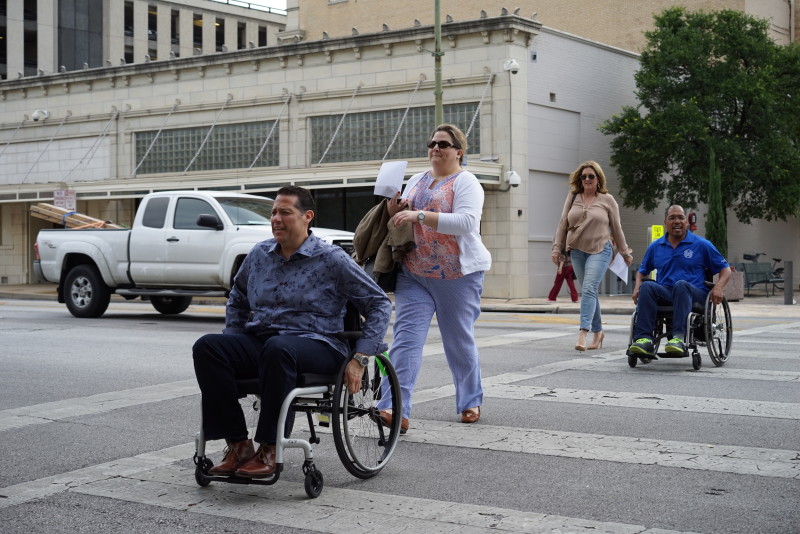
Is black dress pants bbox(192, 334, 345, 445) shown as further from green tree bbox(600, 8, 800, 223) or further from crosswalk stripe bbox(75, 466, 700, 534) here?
green tree bbox(600, 8, 800, 223)

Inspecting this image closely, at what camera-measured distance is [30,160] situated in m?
37.0

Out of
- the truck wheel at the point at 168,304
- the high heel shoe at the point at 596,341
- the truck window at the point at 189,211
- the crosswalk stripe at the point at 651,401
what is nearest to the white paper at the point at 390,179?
the crosswalk stripe at the point at 651,401

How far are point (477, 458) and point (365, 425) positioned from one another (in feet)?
2.40

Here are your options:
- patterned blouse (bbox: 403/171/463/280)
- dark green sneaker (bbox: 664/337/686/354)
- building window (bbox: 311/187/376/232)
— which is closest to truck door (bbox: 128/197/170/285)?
dark green sneaker (bbox: 664/337/686/354)

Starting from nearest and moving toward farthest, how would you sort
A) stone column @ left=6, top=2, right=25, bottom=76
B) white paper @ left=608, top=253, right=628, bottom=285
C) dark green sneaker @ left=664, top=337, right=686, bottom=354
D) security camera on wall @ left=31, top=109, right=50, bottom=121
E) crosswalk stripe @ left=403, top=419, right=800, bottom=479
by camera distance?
crosswalk stripe @ left=403, top=419, right=800, bottom=479
dark green sneaker @ left=664, top=337, right=686, bottom=354
white paper @ left=608, top=253, right=628, bottom=285
security camera on wall @ left=31, top=109, right=50, bottom=121
stone column @ left=6, top=2, right=25, bottom=76

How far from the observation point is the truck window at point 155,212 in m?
17.2

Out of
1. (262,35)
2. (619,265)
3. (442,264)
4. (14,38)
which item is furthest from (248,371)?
(262,35)

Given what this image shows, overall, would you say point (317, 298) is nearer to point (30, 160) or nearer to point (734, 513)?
point (734, 513)

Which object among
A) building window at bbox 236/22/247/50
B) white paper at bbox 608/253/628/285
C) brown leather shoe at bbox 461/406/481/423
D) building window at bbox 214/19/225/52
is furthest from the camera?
building window at bbox 236/22/247/50

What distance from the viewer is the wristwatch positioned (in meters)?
5.49

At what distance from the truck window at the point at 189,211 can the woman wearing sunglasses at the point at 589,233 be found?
693cm

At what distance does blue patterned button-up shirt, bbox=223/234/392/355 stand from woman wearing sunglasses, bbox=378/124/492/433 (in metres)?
1.10

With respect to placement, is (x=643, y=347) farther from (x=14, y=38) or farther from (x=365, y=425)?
(x=14, y=38)

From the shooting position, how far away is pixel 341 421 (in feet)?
18.0
